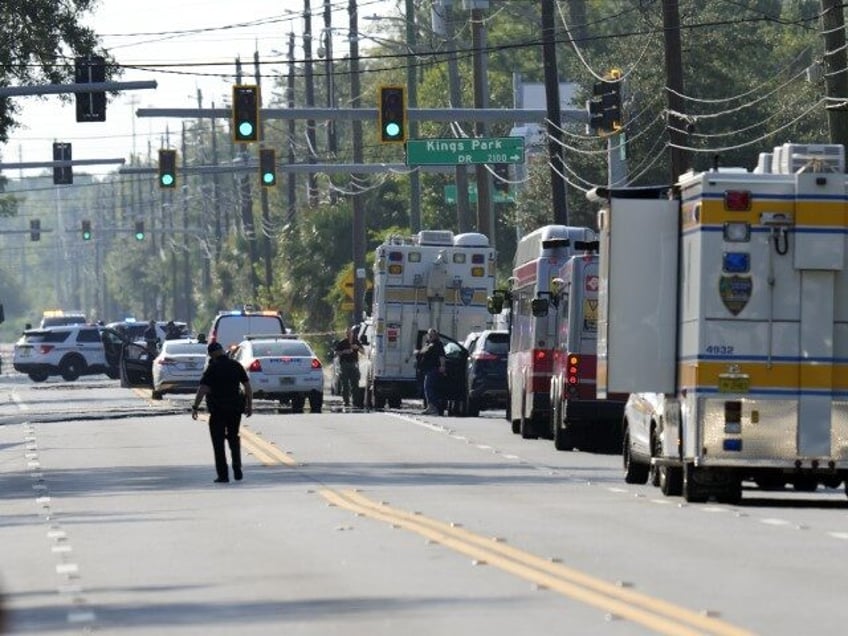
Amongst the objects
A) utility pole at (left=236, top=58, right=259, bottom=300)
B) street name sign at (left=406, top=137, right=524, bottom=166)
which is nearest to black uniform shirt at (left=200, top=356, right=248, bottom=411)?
street name sign at (left=406, top=137, right=524, bottom=166)

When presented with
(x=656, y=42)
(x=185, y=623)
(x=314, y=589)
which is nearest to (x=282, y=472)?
(x=314, y=589)

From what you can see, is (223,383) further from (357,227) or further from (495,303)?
(357,227)

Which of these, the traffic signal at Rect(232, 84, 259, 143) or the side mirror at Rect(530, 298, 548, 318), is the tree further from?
the side mirror at Rect(530, 298, 548, 318)

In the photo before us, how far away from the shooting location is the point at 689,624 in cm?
1369

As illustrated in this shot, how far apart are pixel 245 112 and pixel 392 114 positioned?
9.25ft

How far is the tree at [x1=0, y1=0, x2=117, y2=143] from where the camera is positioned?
4653 cm

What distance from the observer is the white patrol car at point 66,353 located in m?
82.5

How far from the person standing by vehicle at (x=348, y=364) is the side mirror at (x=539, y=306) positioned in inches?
715

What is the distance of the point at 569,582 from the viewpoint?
1617 centimetres

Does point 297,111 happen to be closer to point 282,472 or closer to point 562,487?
point 282,472

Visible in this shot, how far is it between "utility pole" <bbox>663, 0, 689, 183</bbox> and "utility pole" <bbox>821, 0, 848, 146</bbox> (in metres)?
3.79

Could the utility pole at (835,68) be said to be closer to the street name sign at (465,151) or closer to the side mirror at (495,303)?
the side mirror at (495,303)

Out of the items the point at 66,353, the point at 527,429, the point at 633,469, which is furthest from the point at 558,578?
the point at 66,353

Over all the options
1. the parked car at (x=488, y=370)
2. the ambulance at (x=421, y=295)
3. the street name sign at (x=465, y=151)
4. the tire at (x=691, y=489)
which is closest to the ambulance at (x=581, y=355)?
the tire at (x=691, y=489)
